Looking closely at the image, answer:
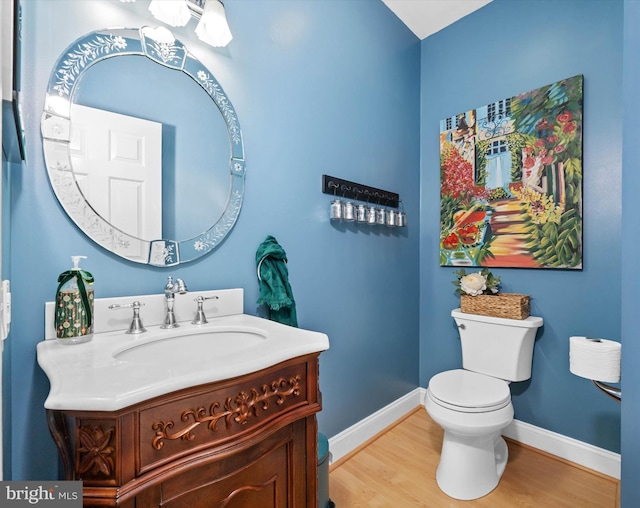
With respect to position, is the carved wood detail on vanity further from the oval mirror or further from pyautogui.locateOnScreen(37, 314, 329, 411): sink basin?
the oval mirror

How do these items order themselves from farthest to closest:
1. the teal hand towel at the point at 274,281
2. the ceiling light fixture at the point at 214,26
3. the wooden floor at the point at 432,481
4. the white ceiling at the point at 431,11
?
the white ceiling at the point at 431,11 < the wooden floor at the point at 432,481 < the teal hand towel at the point at 274,281 < the ceiling light fixture at the point at 214,26

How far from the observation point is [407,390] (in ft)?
7.73

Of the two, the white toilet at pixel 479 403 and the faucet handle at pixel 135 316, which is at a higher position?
the faucet handle at pixel 135 316

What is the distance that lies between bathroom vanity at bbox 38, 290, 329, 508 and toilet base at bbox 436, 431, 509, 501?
37.3 inches

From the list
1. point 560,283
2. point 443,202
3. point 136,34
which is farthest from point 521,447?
point 136,34

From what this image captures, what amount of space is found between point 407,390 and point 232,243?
171 cm

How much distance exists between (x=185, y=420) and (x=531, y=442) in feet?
6.95

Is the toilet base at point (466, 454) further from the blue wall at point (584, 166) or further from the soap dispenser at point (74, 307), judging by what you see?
the soap dispenser at point (74, 307)

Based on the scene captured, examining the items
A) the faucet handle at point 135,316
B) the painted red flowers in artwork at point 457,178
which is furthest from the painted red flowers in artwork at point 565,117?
the faucet handle at point 135,316

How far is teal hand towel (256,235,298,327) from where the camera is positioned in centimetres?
141

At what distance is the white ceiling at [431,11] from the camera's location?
2131mm

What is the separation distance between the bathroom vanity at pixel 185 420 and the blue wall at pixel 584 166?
1.61 metres

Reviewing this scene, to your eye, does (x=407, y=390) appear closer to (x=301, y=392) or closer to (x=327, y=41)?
(x=301, y=392)

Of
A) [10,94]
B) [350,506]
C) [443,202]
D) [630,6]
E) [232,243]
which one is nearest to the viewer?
[10,94]
